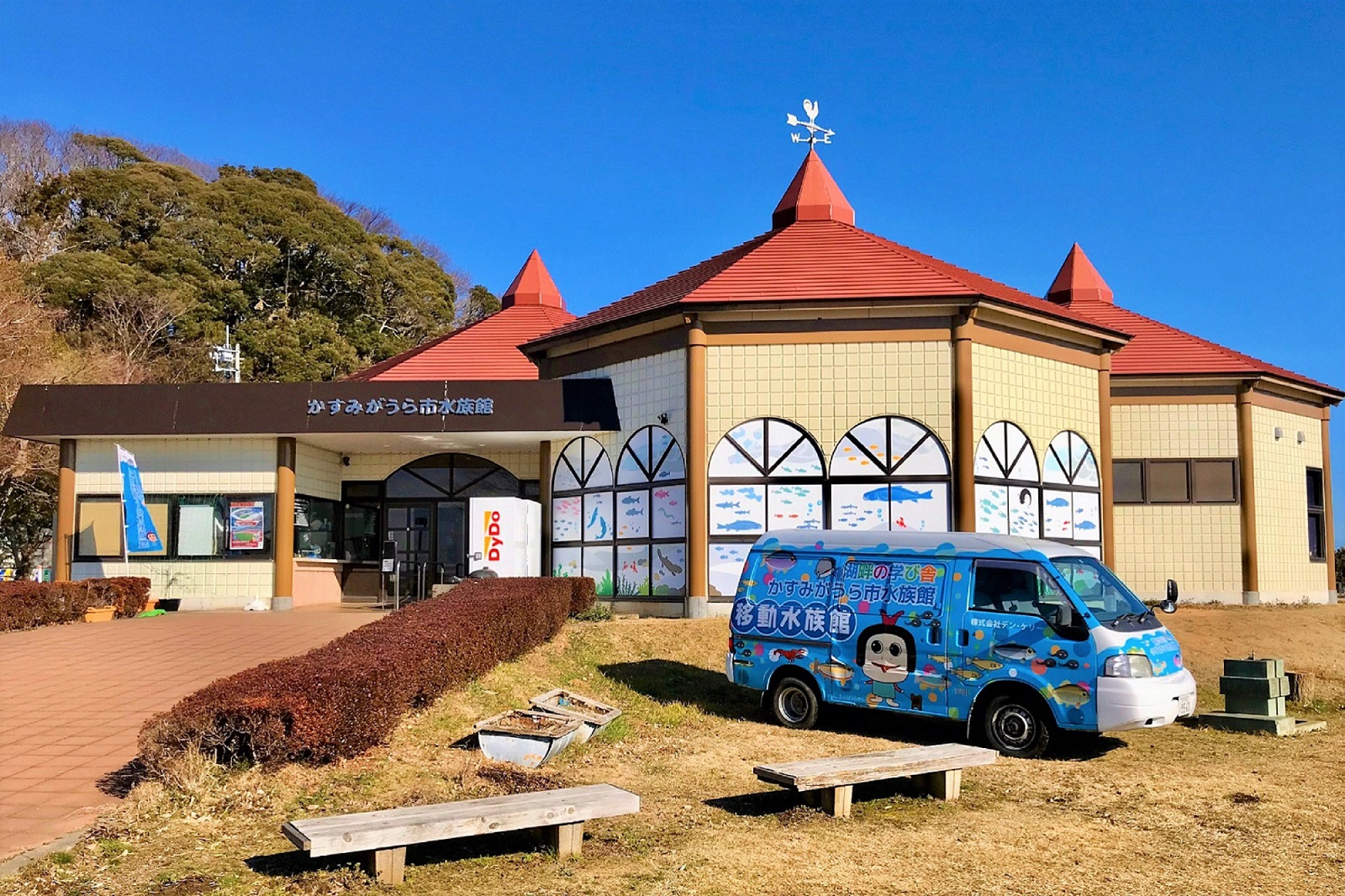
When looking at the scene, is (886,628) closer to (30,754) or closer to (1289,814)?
(1289,814)

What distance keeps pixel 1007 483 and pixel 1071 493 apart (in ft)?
6.65

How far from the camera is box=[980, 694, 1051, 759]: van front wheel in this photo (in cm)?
1007

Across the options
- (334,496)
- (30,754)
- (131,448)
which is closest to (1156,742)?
(30,754)

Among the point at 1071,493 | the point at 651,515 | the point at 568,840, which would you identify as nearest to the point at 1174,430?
the point at 1071,493

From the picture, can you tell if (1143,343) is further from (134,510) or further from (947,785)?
(134,510)

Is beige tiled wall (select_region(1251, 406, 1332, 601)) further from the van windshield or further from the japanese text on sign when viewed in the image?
the japanese text on sign

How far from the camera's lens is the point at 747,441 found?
61.0ft

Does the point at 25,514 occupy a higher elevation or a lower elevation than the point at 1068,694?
higher

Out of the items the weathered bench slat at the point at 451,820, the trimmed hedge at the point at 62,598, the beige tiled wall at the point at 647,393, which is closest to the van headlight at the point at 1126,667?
the weathered bench slat at the point at 451,820

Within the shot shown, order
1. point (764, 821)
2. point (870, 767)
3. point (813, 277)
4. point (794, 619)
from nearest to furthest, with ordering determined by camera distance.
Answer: point (764, 821), point (870, 767), point (794, 619), point (813, 277)

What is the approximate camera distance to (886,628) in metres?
11.0

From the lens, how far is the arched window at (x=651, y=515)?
62.2 feet

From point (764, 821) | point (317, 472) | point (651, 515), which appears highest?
point (317, 472)

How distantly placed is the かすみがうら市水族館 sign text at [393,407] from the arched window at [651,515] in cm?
349
